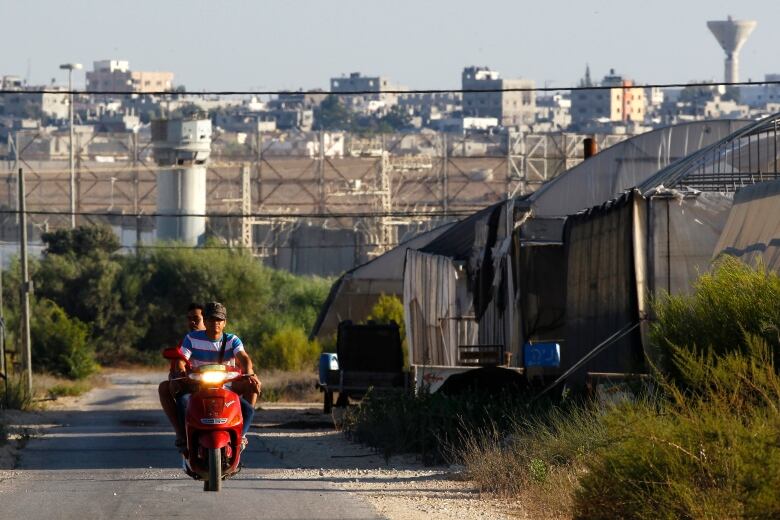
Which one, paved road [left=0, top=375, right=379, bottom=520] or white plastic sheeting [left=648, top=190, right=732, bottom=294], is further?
white plastic sheeting [left=648, top=190, right=732, bottom=294]

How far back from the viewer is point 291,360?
4456cm

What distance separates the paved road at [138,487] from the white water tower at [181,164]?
47.1 m

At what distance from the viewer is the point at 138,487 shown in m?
14.8

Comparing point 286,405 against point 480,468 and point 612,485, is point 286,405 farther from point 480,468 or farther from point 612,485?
point 612,485

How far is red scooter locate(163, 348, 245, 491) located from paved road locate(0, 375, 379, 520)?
1.55 feet

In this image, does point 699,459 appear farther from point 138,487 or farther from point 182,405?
point 138,487

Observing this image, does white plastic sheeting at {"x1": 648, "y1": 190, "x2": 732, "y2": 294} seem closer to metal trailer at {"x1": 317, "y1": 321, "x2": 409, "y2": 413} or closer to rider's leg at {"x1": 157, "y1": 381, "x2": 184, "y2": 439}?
rider's leg at {"x1": 157, "y1": 381, "x2": 184, "y2": 439}

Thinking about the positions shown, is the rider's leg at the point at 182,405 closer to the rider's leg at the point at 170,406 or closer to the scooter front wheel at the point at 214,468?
the rider's leg at the point at 170,406

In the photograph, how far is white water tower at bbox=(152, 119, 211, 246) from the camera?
233 ft

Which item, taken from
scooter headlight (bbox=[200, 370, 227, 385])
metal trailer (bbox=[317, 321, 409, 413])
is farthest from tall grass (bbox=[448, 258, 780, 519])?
metal trailer (bbox=[317, 321, 409, 413])

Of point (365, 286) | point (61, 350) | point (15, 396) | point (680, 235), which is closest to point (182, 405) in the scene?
point (680, 235)

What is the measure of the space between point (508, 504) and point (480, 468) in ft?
4.74

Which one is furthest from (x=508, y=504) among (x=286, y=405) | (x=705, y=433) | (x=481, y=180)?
(x=481, y=180)

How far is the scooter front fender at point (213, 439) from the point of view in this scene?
11.4 meters
